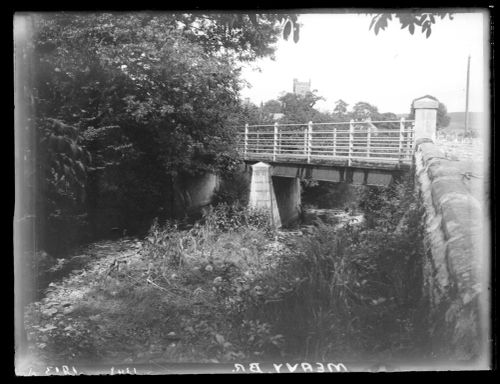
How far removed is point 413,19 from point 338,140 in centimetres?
118

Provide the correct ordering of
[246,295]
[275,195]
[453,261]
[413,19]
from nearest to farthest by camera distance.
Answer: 1. [453,261]
2. [413,19]
3. [246,295]
4. [275,195]

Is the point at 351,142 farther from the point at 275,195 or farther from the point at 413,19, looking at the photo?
the point at 413,19

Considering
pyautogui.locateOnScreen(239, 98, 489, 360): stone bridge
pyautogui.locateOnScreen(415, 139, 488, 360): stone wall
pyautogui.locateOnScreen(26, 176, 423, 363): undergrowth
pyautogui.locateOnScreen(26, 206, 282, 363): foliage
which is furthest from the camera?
pyautogui.locateOnScreen(26, 206, 282, 363): foliage

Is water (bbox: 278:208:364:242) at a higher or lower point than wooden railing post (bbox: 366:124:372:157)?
lower

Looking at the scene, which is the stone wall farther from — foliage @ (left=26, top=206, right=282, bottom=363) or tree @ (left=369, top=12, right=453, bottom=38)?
foliage @ (left=26, top=206, right=282, bottom=363)

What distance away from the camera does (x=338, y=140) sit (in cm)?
401

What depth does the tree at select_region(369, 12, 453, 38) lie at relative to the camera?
3.70 metres

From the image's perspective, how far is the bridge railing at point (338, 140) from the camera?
3.93 meters

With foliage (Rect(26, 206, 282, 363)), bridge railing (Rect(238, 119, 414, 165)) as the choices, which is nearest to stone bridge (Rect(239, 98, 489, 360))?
bridge railing (Rect(238, 119, 414, 165))

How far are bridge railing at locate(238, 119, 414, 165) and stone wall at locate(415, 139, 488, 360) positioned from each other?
27 cm

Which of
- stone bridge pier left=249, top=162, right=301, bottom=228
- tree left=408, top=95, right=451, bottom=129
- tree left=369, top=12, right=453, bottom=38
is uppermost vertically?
tree left=369, top=12, right=453, bottom=38

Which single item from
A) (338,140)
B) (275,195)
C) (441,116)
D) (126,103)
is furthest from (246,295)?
(441,116)

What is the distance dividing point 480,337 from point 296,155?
7.01ft

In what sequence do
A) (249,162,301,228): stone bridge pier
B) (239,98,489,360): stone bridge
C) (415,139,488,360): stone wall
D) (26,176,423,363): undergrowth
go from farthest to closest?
(249,162,301,228): stone bridge pier < (26,176,423,363): undergrowth < (239,98,489,360): stone bridge < (415,139,488,360): stone wall
